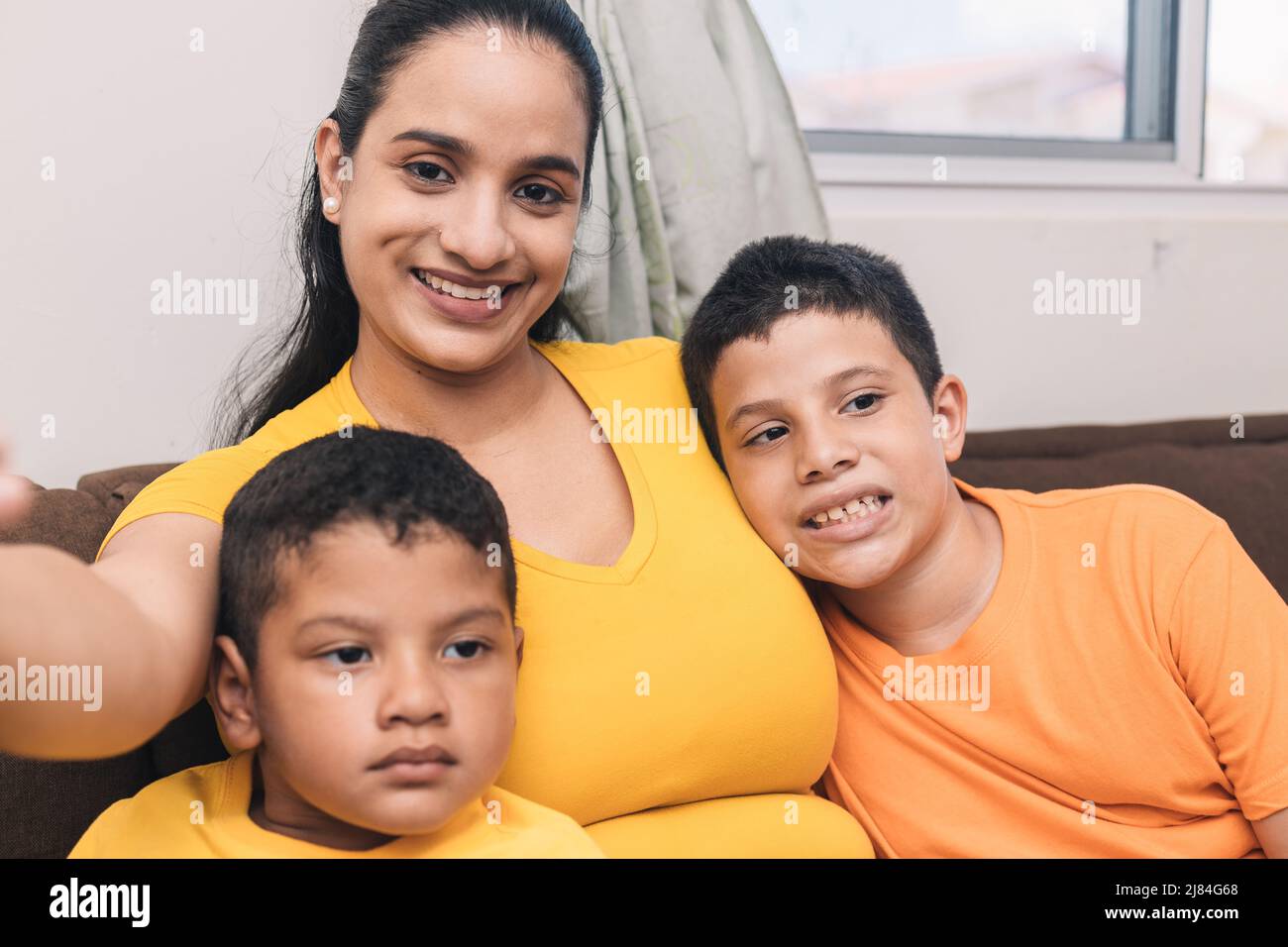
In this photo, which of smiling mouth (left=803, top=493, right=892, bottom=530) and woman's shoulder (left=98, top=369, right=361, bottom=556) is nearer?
woman's shoulder (left=98, top=369, right=361, bottom=556)

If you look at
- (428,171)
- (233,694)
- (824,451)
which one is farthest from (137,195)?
(824,451)

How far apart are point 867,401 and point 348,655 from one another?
0.61 meters

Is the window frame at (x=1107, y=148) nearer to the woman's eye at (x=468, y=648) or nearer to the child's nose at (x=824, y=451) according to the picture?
the child's nose at (x=824, y=451)

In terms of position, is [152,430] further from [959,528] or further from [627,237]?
[959,528]

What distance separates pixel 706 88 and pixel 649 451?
722mm

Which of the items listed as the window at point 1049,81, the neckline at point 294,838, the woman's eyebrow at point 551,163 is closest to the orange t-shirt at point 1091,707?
the neckline at point 294,838

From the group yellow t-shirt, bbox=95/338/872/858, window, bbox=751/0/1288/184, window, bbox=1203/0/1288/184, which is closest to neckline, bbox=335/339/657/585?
yellow t-shirt, bbox=95/338/872/858

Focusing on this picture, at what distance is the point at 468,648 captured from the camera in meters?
0.93

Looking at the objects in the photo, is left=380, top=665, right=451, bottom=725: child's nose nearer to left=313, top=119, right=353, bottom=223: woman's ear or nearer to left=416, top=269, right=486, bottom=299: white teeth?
left=416, top=269, right=486, bottom=299: white teeth

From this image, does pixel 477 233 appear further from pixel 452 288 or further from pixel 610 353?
pixel 610 353

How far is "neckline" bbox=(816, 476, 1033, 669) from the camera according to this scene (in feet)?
3.96

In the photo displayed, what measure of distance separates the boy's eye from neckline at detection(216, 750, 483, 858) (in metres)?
0.56

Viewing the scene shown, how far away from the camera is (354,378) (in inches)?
48.4
